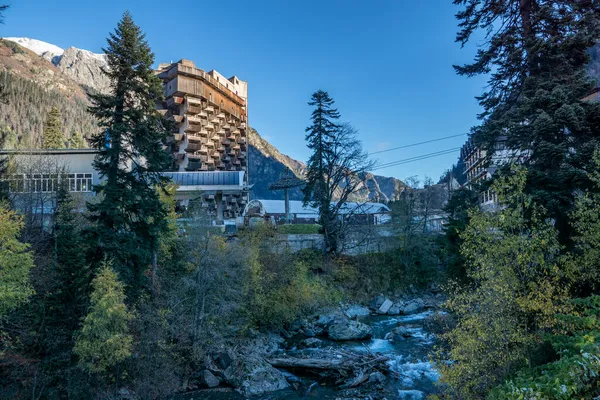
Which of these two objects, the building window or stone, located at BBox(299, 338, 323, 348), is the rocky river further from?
the building window

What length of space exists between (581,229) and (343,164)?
24332 mm

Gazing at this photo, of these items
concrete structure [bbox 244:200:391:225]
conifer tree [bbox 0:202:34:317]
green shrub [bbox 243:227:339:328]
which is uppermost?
concrete structure [bbox 244:200:391:225]

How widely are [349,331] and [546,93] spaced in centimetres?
1929

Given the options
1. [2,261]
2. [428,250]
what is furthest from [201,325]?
[428,250]

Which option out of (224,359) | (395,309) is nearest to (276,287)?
(224,359)

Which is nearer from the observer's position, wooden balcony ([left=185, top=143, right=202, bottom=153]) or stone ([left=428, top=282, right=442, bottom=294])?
stone ([left=428, top=282, right=442, bottom=294])

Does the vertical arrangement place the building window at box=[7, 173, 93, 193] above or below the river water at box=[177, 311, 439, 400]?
above

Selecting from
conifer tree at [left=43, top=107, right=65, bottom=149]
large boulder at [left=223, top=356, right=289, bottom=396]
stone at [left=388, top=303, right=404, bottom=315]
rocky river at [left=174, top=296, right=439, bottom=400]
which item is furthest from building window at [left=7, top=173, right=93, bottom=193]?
stone at [left=388, top=303, right=404, bottom=315]

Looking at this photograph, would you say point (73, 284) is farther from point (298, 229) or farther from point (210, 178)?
point (210, 178)

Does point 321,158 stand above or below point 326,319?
above

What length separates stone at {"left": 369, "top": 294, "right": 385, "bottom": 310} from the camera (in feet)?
116

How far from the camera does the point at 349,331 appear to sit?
25.6 metres

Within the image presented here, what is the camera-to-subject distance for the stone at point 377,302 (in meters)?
35.4

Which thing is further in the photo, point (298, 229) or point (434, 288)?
point (434, 288)
